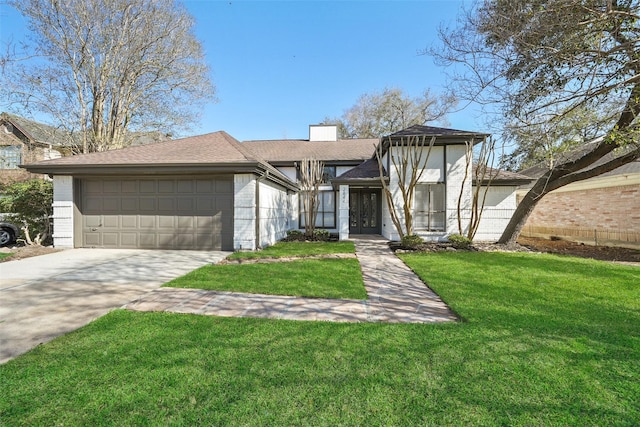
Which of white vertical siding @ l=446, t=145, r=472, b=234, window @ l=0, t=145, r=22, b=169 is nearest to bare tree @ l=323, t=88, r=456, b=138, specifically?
white vertical siding @ l=446, t=145, r=472, b=234

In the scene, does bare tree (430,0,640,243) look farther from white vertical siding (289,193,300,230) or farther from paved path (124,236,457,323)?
white vertical siding (289,193,300,230)

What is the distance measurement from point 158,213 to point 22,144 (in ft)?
47.8

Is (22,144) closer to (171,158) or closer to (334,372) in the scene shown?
(171,158)

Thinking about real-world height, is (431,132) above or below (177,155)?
above

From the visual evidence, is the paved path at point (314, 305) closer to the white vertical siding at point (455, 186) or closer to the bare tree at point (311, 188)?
the white vertical siding at point (455, 186)

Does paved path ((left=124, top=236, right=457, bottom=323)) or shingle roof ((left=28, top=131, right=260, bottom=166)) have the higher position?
shingle roof ((left=28, top=131, right=260, bottom=166))

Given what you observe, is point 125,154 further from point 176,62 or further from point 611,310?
point 611,310

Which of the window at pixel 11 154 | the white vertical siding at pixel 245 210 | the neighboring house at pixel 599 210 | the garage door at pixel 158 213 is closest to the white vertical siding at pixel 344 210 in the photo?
the white vertical siding at pixel 245 210

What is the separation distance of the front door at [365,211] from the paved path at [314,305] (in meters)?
9.24

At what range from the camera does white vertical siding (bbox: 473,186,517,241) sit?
1192 cm

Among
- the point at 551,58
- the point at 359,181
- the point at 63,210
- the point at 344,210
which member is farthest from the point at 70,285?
the point at 551,58

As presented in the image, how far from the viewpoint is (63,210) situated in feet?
30.0

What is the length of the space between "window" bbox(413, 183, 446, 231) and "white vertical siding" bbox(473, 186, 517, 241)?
1.96m

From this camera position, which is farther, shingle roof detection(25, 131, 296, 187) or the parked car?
the parked car
